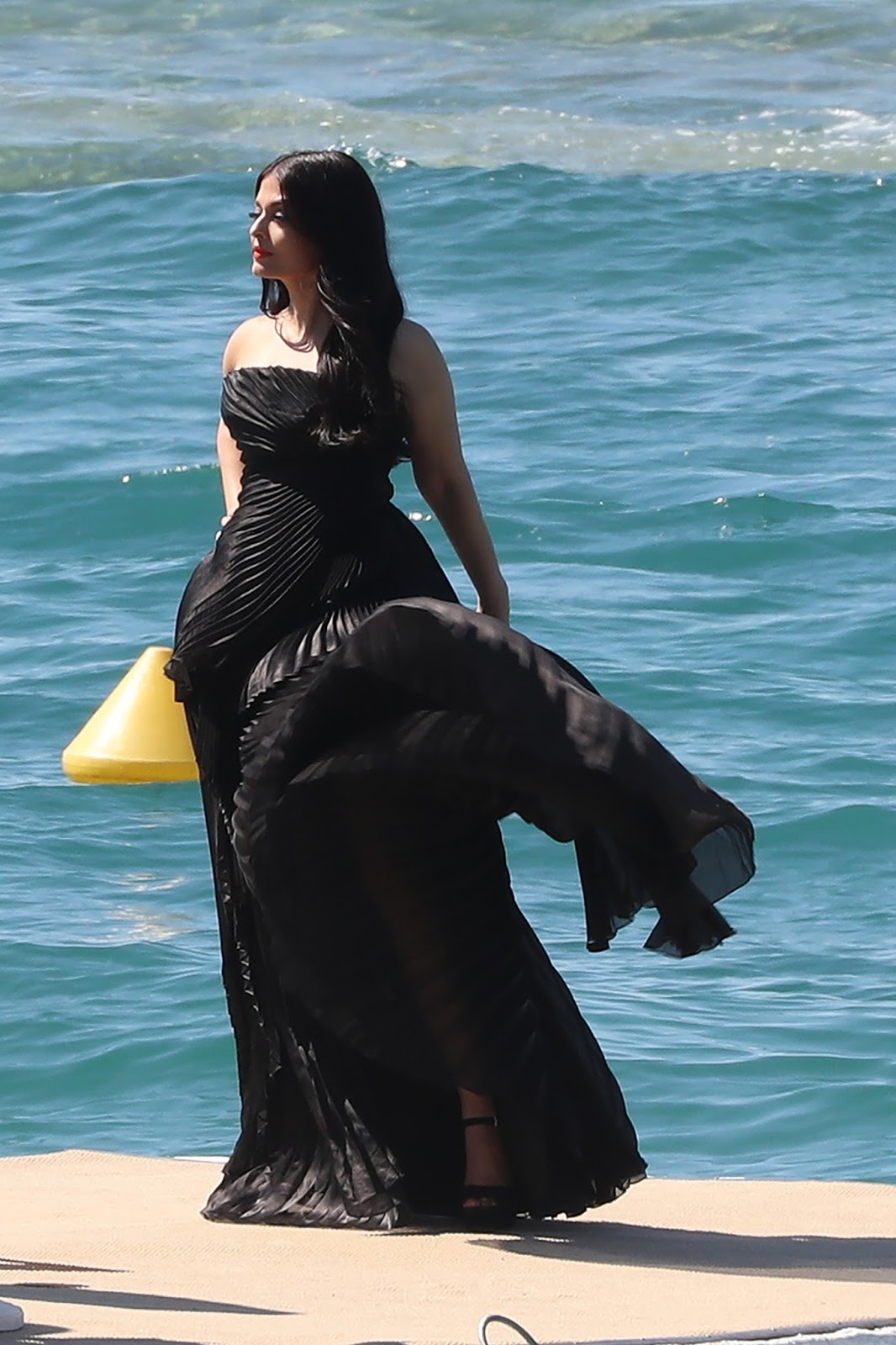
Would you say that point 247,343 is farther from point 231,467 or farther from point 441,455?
point 441,455

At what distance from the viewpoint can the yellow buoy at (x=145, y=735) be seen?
161 inches

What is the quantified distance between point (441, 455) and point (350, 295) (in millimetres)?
300

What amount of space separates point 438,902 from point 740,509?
7.37 m

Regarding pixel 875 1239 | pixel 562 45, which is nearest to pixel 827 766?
pixel 875 1239

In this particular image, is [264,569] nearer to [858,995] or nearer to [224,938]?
[224,938]

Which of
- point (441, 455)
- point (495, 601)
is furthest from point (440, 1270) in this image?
point (441, 455)

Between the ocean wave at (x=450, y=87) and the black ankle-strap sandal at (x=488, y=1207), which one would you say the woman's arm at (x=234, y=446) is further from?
the ocean wave at (x=450, y=87)

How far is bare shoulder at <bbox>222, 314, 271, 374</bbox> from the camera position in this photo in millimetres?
4016

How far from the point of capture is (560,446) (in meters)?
11.9

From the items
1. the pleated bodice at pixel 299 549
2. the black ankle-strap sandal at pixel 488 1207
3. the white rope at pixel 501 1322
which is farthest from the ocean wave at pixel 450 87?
the white rope at pixel 501 1322

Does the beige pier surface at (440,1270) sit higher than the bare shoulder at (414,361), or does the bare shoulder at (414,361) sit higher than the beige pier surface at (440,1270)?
the bare shoulder at (414,361)

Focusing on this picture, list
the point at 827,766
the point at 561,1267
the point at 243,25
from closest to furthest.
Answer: the point at 561,1267
the point at 827,766
the point at 243,25

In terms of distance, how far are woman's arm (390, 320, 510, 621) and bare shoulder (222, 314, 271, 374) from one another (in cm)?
27

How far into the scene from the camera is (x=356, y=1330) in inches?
114
